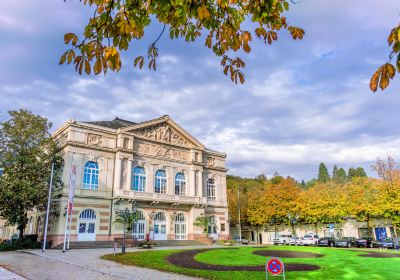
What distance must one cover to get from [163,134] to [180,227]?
13314 millimetres

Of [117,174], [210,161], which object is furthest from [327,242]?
[117,174]

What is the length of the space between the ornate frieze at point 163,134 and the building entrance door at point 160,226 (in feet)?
34.3

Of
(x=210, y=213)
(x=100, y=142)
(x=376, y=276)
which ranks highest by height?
(x=100, y=142)

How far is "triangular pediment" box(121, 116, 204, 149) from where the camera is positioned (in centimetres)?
4516

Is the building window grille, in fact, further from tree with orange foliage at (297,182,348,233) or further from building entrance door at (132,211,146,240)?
tree with orange foliage at (297,182,348,233)

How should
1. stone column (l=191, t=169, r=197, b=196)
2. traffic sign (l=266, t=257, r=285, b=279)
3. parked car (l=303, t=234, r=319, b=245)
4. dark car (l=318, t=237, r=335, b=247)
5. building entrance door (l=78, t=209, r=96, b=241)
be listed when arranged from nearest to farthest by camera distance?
1. traffic sign (l=266, t=257, r=285, b=279)
2. building entrance door (l=78, t=209, r=96, b=241)
3. dark car (l=318, t=237, r=335, b=247)
4. parked car (l=303, t=234, r=319, b=245)
5. stone column (l=191, t=169, r=197, b=196)

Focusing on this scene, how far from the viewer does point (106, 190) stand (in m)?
40.3

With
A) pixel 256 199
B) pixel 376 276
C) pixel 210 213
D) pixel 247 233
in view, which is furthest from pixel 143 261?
pixel 247 233

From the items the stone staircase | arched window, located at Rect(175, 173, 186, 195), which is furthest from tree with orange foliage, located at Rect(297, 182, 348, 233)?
the stone staircase

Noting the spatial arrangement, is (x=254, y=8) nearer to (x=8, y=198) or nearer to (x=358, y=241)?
(x=8, y=198)

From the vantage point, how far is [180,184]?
48.6m

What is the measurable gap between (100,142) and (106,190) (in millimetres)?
6072

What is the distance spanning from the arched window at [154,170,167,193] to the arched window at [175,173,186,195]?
2156mm

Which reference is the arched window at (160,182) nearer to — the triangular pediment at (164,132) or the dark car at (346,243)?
the triangular pediment at (164,132)
